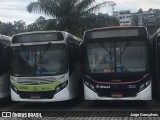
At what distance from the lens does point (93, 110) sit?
13164 mm

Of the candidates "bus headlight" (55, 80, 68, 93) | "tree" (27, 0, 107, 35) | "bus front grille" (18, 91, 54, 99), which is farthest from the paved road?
"tree" (27, 0, 107, 35)

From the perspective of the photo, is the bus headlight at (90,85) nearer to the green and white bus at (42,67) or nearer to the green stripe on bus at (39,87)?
the green and white bus at (42,67)

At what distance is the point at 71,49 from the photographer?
14438 millimetres

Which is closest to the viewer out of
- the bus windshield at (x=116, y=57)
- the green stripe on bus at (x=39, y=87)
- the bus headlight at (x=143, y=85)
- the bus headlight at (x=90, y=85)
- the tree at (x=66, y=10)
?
the bus headlight at (x=143, y=85)

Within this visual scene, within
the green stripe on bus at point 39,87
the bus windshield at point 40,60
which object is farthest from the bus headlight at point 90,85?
the green stripe on bus at point 39,87

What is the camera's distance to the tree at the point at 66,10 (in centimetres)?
2744

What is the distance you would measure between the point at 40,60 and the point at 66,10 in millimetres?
14445

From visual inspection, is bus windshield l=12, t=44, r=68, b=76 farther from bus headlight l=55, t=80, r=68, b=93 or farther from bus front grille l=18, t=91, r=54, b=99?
bus front grille l=18, t=91, r=54, b=99

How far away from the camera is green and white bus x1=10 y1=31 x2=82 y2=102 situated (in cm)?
1344

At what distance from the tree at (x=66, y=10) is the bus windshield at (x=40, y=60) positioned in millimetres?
13808

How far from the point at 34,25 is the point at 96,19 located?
4.78 meters

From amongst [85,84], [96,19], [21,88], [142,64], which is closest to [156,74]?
[142,64]

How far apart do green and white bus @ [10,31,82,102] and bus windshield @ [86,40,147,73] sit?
0.95 meters

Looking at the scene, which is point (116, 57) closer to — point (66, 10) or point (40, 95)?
point (40, 95)
